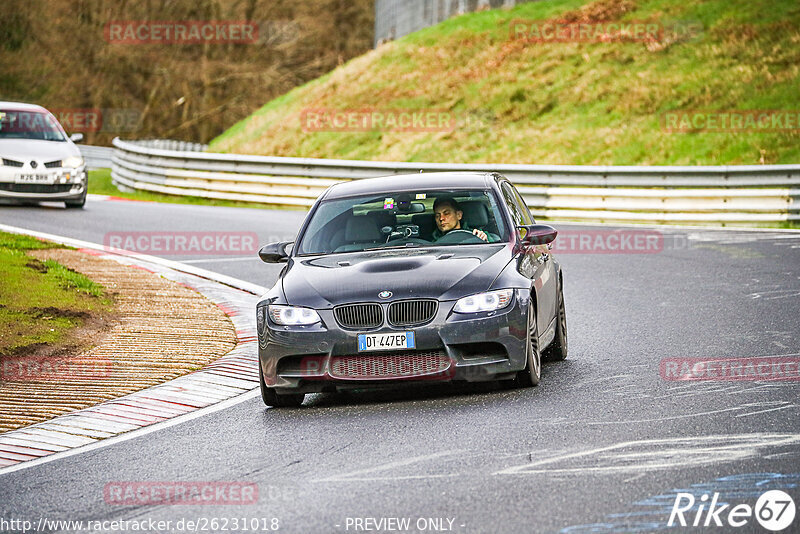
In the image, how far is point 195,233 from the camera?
2095cm

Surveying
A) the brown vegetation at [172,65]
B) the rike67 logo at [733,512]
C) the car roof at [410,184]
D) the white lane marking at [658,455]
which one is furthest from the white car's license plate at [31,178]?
the brown vegetation at [172,65]

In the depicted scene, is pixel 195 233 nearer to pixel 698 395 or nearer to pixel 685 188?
pixel 685 188

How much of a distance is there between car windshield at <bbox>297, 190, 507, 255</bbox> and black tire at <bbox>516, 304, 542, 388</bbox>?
→ 996mm

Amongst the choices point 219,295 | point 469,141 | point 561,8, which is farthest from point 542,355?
point 561,8

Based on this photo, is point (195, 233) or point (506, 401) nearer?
point (506, 401)

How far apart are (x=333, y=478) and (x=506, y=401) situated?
2173mm

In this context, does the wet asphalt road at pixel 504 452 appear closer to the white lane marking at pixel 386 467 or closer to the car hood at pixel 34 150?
the white lane marking at pixel 386 467

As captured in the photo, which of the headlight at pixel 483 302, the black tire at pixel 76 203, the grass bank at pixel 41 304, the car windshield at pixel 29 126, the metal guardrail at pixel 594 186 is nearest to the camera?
the headlight at pixel 483 302

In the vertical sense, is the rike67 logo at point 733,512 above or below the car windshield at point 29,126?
below

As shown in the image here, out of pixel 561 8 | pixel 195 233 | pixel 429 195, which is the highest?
pixel 561 8

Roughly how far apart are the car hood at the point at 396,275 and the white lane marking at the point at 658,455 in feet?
6.75

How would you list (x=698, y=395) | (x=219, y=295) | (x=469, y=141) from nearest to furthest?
(x=698, y=395), (x=219, y=295), (x=469, y=141)

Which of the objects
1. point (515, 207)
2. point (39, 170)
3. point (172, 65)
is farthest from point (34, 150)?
point (172, 65)

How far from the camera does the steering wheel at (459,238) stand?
984cm
